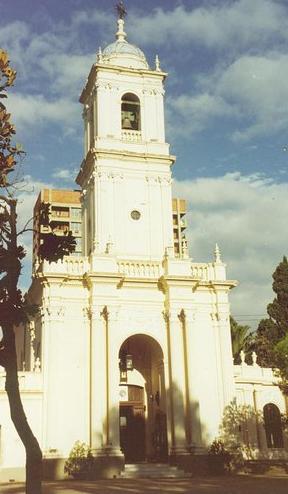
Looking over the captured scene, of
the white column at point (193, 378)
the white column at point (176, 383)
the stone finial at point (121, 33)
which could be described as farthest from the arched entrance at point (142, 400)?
the stone finial at point (121, 33)

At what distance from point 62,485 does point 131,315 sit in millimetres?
10557

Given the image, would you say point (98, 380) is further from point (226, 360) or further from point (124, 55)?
point (124, 55)

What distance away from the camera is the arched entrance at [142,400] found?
35.1 meters

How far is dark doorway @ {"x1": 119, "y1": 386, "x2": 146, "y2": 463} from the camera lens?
3541 centimetres

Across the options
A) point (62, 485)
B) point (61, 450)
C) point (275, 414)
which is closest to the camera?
point (62, 485)

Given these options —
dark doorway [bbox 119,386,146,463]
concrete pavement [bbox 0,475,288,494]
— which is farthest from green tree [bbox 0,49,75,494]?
dark doorway [bbox 119,386,146,463]

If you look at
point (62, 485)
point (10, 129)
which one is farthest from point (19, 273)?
point (62, 485)

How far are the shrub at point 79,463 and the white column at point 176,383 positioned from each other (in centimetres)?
454

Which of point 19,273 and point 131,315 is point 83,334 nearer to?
point 131,315

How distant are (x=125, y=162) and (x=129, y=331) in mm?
11081

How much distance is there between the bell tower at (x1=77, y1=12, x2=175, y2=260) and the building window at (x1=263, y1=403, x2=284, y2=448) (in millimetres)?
11756

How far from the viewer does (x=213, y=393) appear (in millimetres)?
34594

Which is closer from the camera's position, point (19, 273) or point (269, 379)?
point (19, 273)

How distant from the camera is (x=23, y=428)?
1302cm
